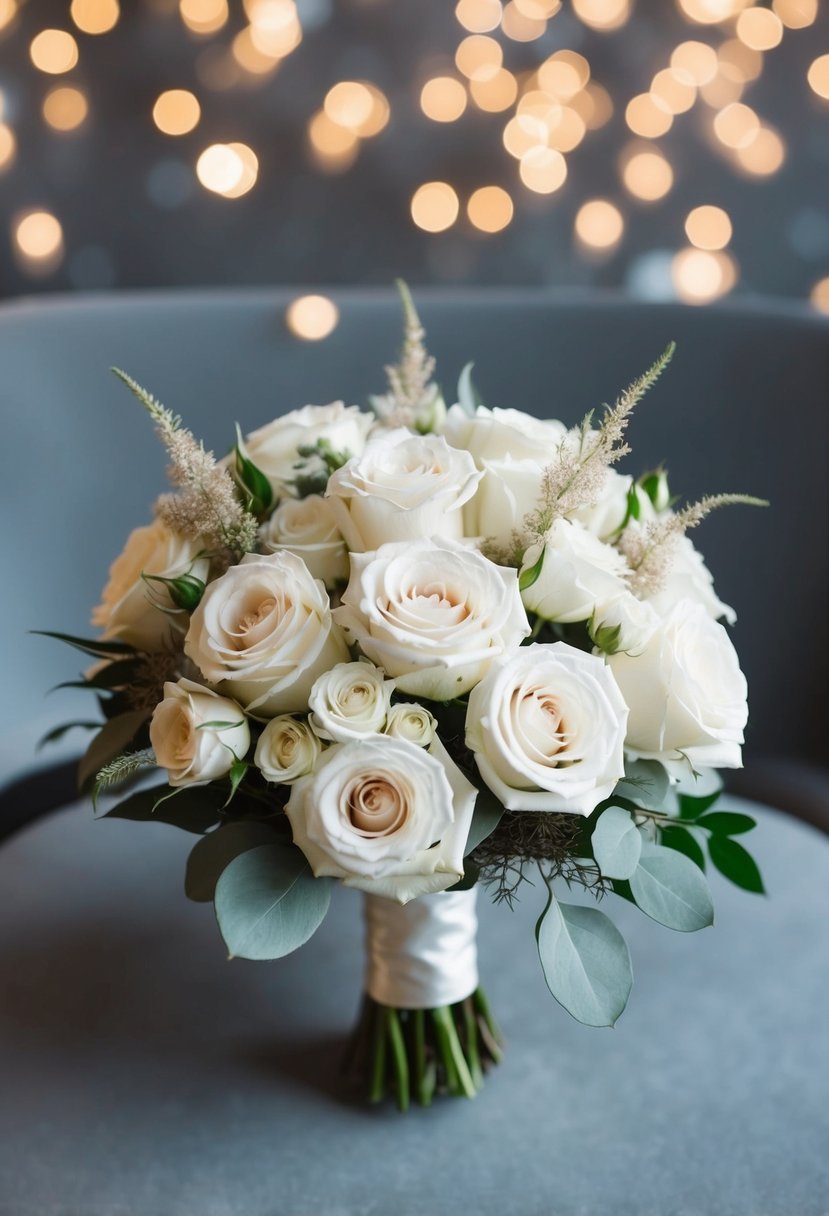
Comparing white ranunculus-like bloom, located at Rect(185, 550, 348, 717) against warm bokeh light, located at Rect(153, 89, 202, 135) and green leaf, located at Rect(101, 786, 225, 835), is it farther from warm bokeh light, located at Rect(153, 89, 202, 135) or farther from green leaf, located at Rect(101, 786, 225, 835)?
warm bokeh light, located at Rect(153, 89, 202, 135)

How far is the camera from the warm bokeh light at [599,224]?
1.88 m

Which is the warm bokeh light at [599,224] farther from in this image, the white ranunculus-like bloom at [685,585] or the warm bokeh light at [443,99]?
the white ranunculus-like bloom at [685,585]

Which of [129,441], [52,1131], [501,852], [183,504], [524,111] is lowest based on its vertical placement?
[52,1131]

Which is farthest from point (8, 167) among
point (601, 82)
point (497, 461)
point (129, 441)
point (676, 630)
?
point (676, 630)

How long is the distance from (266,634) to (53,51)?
1.49 meters

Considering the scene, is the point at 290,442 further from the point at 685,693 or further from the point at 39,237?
the point at 39,237

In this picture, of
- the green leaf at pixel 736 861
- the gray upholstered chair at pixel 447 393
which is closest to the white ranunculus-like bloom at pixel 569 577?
the green leaf at pixel 736 861

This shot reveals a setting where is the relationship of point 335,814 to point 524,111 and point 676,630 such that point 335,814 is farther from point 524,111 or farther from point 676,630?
point 524,111

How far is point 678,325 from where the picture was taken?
5.26 feet

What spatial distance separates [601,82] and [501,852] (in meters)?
1.53

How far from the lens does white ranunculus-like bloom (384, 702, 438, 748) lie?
24.4 inches

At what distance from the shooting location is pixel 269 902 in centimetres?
63

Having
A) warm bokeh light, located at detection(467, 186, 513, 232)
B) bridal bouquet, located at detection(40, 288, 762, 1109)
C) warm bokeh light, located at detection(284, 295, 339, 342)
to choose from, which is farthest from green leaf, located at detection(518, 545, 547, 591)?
warm bokeh light, located at detection(467, 186, 513, 232)

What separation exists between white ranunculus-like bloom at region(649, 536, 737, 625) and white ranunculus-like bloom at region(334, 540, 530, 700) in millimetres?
133
